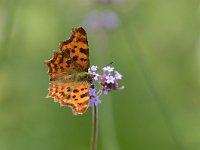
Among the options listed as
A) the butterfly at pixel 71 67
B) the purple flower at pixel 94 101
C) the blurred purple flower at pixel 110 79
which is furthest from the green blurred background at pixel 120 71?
the purple flower at pixel 94 101

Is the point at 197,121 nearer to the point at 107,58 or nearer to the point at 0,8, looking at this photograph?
the point at 107,58

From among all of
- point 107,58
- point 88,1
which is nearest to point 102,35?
point 107,58

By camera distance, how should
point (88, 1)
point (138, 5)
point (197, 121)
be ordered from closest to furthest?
point (197, 121) < point (88, 1) < point (138, 5)

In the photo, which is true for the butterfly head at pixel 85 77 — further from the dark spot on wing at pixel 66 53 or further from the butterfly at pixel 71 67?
the dark spot on wing at pixel 66 53

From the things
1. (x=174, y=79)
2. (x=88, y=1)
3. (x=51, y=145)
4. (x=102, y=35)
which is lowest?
(x=51, y=145)

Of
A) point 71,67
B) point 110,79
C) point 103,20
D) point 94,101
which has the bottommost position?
point 94,101

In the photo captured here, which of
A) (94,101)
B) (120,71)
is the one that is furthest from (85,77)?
(120,71)

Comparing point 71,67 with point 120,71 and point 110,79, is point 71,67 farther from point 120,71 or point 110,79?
point 120,71
